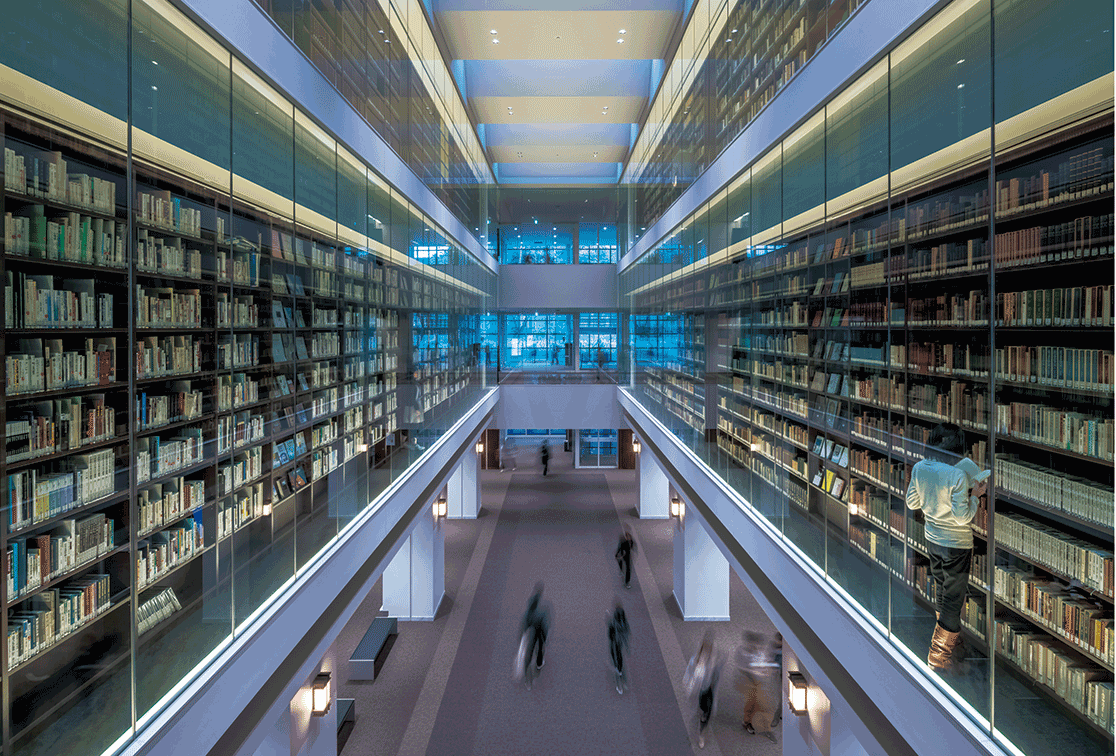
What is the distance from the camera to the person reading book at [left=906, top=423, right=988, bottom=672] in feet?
7.82

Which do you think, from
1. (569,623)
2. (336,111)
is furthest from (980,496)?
(569,623)

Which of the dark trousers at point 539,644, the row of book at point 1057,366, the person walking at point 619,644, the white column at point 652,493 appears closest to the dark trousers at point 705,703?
the person walking at point 619,644

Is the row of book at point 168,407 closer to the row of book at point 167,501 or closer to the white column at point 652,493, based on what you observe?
the row of book at point 167,501

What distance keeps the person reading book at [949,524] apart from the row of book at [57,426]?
2952 millimetres

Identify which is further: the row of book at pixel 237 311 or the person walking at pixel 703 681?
the person walking at pixel 703 681

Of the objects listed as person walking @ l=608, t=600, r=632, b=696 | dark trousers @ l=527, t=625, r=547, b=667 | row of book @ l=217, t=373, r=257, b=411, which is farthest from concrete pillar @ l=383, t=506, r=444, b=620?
row of book @ l=217, t=373, r=257, b=411

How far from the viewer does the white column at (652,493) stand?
48.0 feet

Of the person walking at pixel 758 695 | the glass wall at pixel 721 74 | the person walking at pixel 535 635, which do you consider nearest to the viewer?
the glass wall at pixel 721 74

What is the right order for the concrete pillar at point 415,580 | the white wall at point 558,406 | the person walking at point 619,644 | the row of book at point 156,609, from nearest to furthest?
the row of book at point 156,609
the person walking at point 619,644
the concrete pillar at point 415,580
the white wall at point 558,406

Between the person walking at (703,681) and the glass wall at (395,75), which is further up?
the glass wall at (395,75)

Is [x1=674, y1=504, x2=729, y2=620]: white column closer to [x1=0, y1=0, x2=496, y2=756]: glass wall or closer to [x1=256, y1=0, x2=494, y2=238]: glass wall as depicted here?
[x1=256, y1=0, x2=494, y2=238]: glass wall

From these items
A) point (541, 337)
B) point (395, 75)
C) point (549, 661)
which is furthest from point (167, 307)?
point (541, 337)

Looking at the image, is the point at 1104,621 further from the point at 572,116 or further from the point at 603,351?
the point at 603,351

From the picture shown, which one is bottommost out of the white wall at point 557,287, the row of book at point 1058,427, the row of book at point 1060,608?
the row of book at point 1060,608
